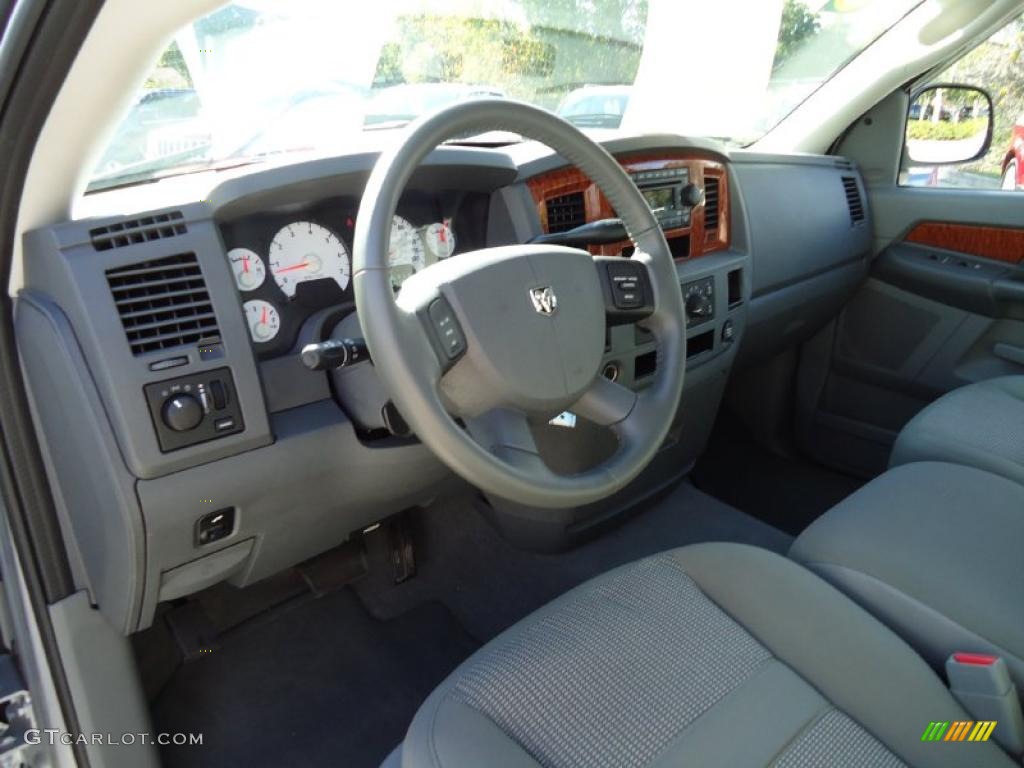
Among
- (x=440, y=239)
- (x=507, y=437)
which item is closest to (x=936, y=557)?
(x=507, y=437)

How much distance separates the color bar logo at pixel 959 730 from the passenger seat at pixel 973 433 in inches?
28.8

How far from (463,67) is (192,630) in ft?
5.13

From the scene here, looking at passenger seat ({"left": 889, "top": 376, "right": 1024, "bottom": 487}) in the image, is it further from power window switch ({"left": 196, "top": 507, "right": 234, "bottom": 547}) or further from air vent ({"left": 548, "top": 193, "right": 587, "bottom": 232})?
power window switch ({"left": 196, "top": 507, "right": 234, "bottom": 547})

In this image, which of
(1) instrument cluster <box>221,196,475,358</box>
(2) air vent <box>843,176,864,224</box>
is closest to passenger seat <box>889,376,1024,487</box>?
(2) air vent <box>843,176,864,224</box>

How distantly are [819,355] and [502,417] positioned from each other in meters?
2.11

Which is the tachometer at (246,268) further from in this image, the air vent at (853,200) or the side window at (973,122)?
the side window at (973,122)

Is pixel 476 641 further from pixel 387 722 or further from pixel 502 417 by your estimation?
pixel 502 417

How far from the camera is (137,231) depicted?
1178 mm

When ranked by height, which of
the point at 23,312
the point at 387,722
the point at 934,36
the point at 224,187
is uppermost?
the point at 934,36

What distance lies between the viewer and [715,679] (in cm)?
108

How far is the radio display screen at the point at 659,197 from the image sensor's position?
1.91 m

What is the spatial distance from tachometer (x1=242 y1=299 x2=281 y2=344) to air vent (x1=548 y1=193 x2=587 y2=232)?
0.62m

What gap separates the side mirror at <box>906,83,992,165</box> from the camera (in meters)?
2.55

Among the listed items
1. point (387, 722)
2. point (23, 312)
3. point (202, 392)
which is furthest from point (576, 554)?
point (23, 312)
